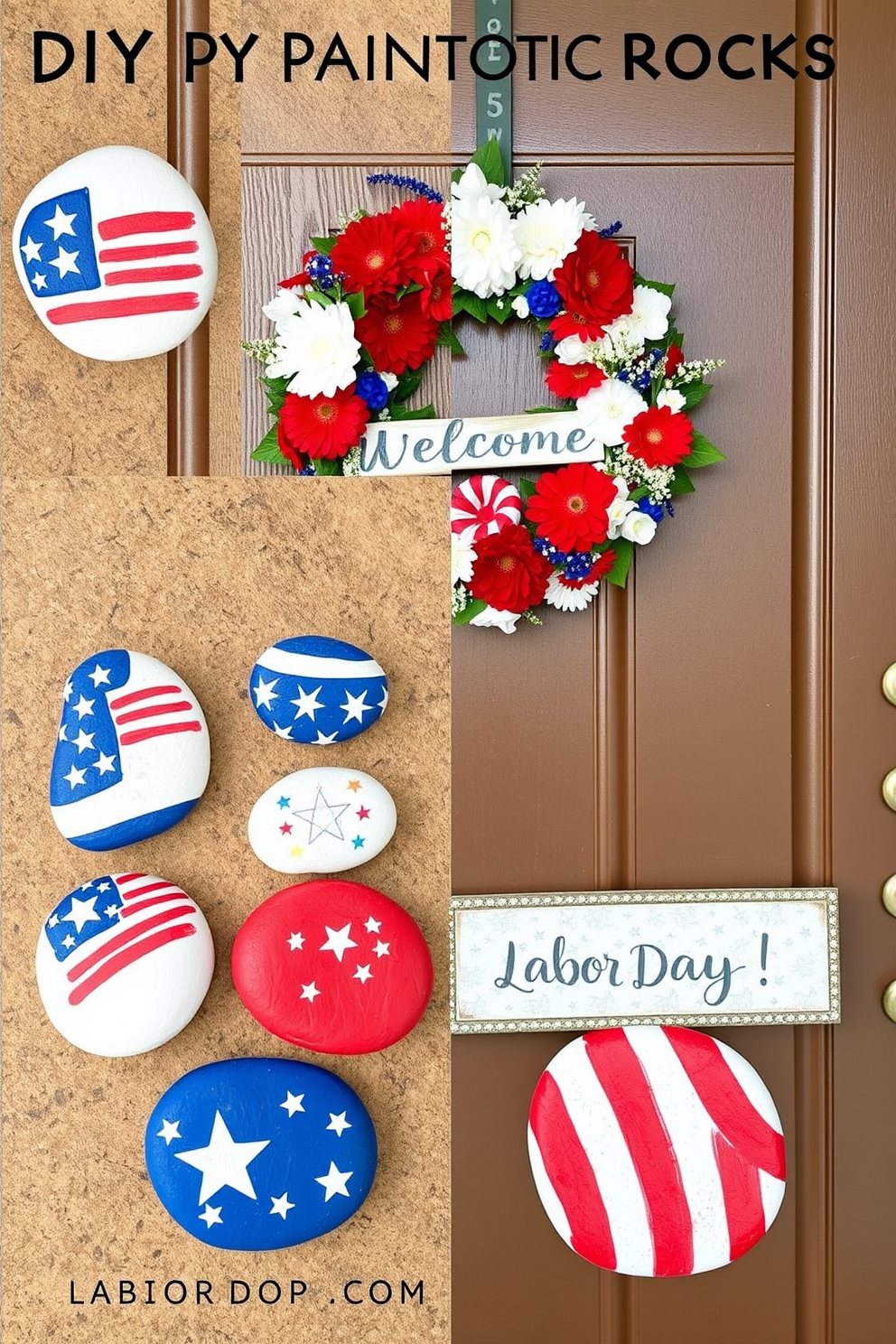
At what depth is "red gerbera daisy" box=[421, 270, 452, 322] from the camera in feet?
3.09

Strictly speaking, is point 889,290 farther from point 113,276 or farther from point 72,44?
point 72,44

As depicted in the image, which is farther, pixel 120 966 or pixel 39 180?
pixel 39 180

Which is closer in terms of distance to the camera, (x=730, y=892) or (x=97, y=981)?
(x=97, y=981)

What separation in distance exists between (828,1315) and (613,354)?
1.09 m

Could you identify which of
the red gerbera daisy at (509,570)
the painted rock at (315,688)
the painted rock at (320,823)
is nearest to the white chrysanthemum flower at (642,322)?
the red gerbera daisy at (509,570)

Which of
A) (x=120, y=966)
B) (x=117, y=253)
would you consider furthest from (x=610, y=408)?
(x=120, y=966)

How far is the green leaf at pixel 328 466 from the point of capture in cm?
96

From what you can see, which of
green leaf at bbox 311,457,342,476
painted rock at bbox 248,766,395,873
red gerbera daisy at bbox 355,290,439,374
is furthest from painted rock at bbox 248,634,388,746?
red gerbera daisy at bbox 355,290,439,374

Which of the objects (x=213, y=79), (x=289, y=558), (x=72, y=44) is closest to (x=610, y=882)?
(x=289, y=558)

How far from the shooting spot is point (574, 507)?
94 cm

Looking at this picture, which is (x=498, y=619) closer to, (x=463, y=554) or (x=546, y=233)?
(x=463, y=554)

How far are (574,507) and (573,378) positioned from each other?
0.44ft

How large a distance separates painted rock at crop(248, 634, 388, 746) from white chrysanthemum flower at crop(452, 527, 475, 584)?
0.14 meters

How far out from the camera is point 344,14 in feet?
3.27
